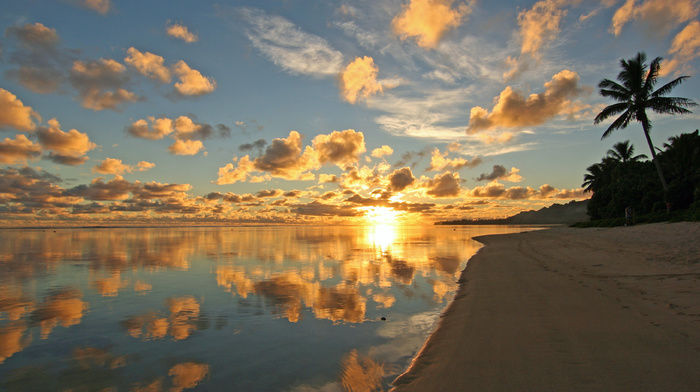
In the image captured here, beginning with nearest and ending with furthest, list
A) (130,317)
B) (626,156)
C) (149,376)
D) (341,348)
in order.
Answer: (149,376)
(341,348)
(130,317)
(626,156)

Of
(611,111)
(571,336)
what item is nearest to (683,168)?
(611,111)

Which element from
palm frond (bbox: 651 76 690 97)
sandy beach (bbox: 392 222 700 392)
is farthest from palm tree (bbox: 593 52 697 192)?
sandy beach (bbox: 392 222 700 392)

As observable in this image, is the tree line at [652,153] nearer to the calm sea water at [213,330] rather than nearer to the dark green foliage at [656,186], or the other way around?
the dark green foliage at [656,186]

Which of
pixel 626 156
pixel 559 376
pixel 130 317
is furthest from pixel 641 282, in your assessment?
pixel 626 156

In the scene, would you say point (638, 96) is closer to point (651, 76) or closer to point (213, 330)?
point (651, 76)

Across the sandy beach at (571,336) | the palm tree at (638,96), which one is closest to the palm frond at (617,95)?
the palm tree at (638,96)

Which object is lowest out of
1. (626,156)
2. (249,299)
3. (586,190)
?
(249,299)

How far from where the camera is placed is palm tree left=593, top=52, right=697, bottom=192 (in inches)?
1442

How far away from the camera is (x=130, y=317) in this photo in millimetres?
10391

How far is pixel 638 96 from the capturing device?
124 ft

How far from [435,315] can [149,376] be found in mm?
7274

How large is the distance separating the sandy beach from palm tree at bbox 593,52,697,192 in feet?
99.9

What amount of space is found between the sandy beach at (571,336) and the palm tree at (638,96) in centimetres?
3044

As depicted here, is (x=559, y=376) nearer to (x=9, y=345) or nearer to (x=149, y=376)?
(x=149, y=376)
